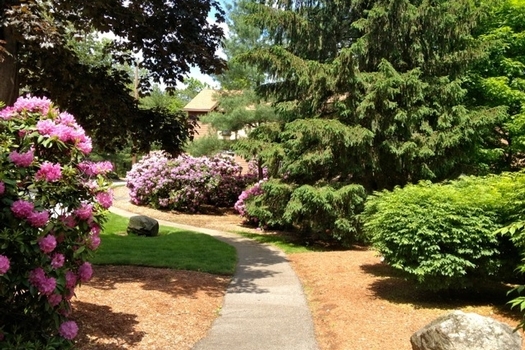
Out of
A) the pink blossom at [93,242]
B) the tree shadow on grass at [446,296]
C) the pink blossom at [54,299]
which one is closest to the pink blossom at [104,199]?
the pink blossom at [93,242]

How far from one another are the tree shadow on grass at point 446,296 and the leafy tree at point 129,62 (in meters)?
4.36

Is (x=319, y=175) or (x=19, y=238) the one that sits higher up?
(x=319, y=175)

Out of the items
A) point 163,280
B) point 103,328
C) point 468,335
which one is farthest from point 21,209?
point 163,280

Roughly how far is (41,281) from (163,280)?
413 centimetres

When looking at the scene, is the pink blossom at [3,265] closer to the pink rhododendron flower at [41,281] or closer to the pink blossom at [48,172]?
the pink rhododendron flower at [41,281]

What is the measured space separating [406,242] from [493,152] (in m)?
7.43

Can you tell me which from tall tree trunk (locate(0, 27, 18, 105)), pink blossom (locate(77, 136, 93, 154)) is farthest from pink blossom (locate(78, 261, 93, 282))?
tall tree trunk (locate(0, 27, 18, 105))

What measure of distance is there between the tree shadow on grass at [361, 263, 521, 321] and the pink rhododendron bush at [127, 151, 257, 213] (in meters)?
11.7

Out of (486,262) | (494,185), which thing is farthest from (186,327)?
(494,185)

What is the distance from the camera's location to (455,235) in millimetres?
5633

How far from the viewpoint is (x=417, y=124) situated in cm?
1105

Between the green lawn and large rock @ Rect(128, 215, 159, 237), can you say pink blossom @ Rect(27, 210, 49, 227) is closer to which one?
the green lawn

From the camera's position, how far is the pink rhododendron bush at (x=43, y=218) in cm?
301

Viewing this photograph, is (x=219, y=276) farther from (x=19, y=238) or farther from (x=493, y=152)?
(x=493, y=152)
